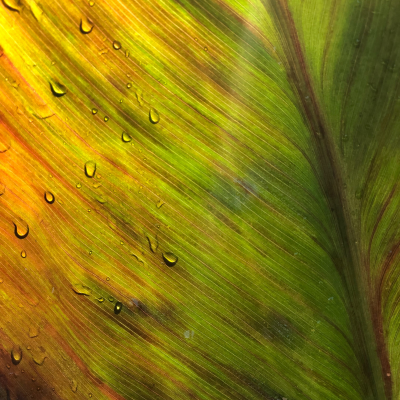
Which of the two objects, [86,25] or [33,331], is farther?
[33,331]

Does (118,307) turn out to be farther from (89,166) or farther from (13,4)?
(13,4)

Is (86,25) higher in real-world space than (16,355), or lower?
higher

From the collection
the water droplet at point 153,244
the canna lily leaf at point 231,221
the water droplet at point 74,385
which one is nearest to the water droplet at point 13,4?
the canna lily leaf at point 231,221

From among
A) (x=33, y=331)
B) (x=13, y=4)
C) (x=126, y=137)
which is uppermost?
(x=13, y=4)

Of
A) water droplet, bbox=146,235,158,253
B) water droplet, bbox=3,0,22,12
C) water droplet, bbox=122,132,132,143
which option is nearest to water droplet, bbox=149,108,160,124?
water droplet, bbox=122,132,132,143

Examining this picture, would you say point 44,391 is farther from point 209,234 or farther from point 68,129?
point 68,129

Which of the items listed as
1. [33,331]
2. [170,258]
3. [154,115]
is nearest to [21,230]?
[33,331]

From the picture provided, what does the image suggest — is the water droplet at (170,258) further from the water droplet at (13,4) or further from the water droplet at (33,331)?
the water droplet at (13,4)
